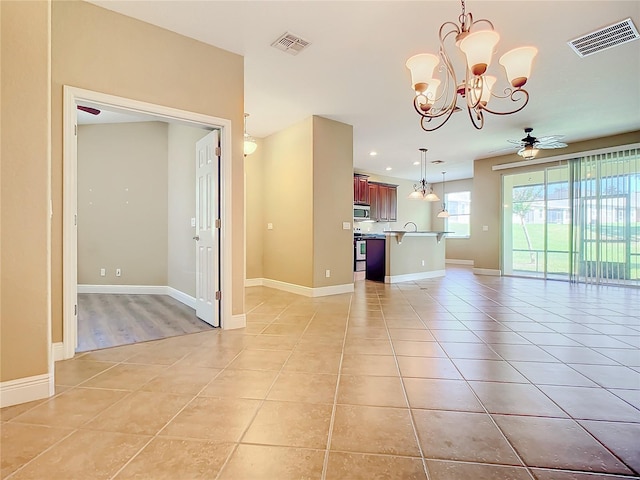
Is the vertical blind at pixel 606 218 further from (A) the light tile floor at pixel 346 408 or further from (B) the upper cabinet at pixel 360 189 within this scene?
(B) the upper cabinet at pixel 360 189

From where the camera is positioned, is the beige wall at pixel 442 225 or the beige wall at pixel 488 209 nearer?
the beige wall at pixel 488 209

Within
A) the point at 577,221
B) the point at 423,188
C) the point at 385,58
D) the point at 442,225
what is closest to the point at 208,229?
the point at 385,58

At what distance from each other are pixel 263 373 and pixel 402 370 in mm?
1003

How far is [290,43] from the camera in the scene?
120 inches

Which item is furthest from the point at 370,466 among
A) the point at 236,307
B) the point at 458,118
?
the point at 458,118

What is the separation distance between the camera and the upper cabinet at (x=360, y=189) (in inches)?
338

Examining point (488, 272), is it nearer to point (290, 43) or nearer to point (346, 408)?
point (290, 43)

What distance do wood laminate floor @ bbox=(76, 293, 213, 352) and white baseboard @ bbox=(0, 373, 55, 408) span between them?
2.86 ft

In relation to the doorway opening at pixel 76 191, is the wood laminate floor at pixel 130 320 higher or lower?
lower

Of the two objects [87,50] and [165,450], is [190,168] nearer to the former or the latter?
[87,50]

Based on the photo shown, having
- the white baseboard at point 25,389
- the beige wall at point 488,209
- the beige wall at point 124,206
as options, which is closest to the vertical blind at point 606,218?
the beige wall at point 488,209

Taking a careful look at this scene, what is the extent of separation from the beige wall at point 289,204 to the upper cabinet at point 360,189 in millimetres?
3172

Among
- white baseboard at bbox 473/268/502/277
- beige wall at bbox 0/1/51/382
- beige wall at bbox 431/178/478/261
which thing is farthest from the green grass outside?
beige wall at bbox 0/1/51/382

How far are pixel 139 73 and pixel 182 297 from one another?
3031 millimetres
